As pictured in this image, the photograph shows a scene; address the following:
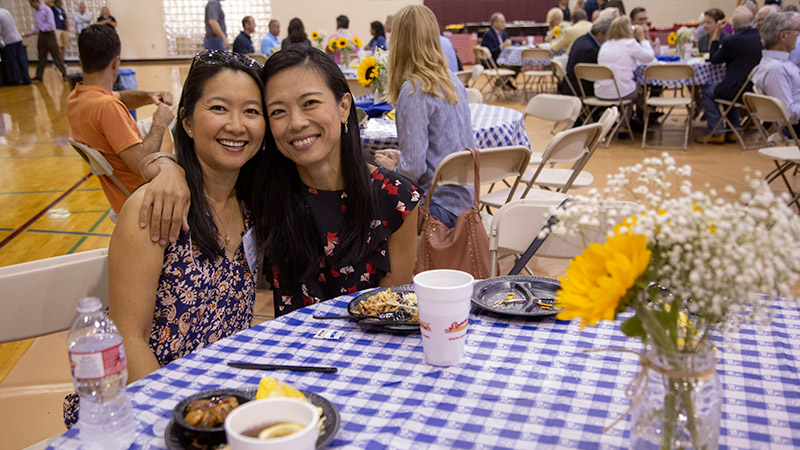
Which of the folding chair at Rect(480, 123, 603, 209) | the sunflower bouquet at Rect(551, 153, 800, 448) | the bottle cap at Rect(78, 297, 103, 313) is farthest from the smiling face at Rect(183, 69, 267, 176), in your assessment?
the folding chair at Rect(480, 123, 603, 209)

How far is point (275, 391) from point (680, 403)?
62 cm

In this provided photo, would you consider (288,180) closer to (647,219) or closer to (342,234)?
(342,234)

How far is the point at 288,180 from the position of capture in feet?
6.10

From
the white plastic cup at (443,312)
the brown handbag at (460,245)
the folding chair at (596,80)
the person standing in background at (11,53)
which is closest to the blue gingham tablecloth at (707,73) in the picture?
the folding chair at (596,80)

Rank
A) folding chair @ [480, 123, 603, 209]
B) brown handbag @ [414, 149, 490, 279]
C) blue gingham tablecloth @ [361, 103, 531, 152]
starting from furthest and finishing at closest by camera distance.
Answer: blue gingham tablecloth @ [361, 103, 531, 152] < folding chair @ [480, 123, 603, 209] < brown handbag @ [414, 149, 490, 279]

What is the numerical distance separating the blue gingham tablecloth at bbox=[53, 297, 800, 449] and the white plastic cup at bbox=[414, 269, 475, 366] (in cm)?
4

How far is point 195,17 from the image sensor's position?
66.8 ft

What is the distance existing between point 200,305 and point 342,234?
17.1 inches

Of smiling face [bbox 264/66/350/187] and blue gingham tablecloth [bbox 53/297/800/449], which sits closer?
blue gingham tablecloth [bbox 53/297/800/449]

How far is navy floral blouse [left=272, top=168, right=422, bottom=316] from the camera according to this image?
1.88m

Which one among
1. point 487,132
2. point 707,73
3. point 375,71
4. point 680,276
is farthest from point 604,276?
point 707,73

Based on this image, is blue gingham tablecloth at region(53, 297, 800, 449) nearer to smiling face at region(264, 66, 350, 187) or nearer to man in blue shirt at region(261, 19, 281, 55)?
smiling face at region(264, 66, 350, 187)

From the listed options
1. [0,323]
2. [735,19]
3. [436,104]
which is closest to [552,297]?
[0,323]

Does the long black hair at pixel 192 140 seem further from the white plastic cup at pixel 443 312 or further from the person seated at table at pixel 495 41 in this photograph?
the person seated at table at pixel 495 41
